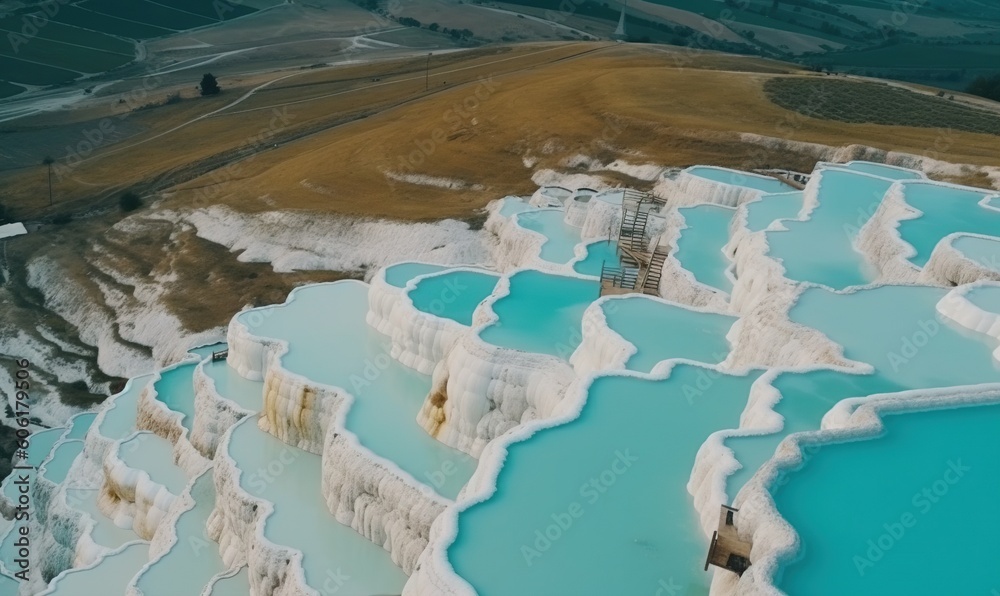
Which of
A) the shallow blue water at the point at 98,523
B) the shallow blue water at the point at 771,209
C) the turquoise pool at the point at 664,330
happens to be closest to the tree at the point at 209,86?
the shallow blue water at the point at 98,523

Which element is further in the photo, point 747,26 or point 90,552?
point 747,26

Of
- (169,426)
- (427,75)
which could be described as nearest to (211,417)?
(169,426)

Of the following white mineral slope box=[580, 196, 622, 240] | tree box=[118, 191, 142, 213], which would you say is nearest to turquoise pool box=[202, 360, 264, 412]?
white mineral slope box=[580, 196, 622, 240]

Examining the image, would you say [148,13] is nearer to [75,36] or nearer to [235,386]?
[75,36]

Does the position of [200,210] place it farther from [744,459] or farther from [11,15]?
[11,15]

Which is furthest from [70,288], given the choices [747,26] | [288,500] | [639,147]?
[747,26]

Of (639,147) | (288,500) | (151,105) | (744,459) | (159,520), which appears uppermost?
(744,459)

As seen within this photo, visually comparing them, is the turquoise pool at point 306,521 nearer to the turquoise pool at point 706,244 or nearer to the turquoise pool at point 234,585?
the turquoise pool at point 234,585

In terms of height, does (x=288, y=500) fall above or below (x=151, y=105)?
above
